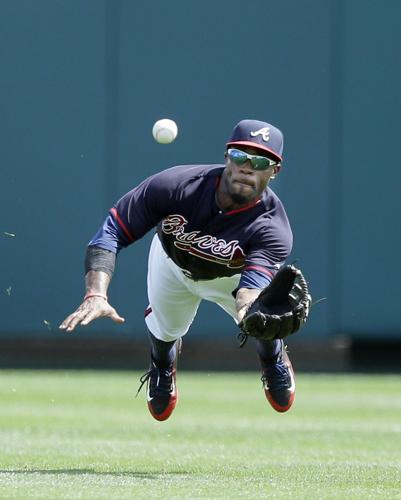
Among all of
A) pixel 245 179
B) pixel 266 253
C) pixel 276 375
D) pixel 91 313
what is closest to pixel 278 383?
pixel 276 375

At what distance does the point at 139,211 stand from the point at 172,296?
1.21 meters

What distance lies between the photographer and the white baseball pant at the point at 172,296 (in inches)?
288

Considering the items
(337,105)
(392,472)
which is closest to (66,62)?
(337,105)

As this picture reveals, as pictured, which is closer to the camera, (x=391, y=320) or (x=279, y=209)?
(x=279, y=209)

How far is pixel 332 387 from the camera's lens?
11.6 meters

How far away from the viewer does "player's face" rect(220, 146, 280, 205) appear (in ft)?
20.9

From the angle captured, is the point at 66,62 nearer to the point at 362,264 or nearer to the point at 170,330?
the point at 362,264

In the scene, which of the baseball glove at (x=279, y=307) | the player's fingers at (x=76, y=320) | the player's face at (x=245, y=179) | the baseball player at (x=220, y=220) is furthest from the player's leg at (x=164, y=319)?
the player's fingers at (x=76, y=320)

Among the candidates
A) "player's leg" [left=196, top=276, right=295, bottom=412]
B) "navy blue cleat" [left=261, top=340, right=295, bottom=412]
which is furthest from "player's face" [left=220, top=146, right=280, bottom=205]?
"navy blue cleat" [left=261, top=340, right=295, bottom=412]

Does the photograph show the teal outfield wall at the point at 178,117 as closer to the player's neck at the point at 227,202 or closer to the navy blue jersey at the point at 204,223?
the navy blue jersey at the point at 204,223

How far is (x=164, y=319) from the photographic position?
7.52 metres

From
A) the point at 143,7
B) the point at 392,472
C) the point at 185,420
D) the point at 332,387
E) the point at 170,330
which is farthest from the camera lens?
the point at 143,7

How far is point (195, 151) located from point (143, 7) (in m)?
1.49

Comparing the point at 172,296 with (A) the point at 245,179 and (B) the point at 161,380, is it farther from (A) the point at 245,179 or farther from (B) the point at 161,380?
(A) the point at 245,179
